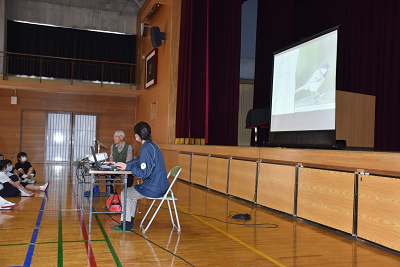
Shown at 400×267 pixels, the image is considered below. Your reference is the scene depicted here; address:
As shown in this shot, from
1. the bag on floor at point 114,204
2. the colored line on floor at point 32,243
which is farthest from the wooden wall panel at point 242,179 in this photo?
the colored line on floor at point 32,243

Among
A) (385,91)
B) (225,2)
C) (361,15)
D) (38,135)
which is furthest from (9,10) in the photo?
(385,91)

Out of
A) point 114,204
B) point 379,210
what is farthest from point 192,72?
point 379,210

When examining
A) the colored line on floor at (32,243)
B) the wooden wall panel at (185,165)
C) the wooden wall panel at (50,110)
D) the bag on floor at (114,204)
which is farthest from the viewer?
the wooden wall panel at (50,110)

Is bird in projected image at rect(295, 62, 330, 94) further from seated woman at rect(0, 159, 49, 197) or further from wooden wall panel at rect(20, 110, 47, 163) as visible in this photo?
wooden wall panel at rect(20, 110, 47, 163)

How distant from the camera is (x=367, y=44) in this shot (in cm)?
769

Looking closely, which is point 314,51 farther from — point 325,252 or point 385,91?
point 385,91

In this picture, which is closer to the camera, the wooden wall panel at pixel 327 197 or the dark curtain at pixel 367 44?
the wooden wall panel at pixel 327 197

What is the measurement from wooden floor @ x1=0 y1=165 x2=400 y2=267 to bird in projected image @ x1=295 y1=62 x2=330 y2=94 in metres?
1.67

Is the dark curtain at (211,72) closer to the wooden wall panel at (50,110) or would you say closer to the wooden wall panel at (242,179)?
the wooden wall panel at (242,179)

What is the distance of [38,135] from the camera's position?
13.3 metres

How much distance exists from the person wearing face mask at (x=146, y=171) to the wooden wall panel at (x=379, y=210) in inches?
74.3

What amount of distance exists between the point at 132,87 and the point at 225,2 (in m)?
5.85

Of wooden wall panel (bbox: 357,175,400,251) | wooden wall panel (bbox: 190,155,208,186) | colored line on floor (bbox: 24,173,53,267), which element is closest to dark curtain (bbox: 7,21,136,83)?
wooden wall panel (bbox: 190,155,208,186)

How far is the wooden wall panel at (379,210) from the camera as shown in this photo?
10.3ft
